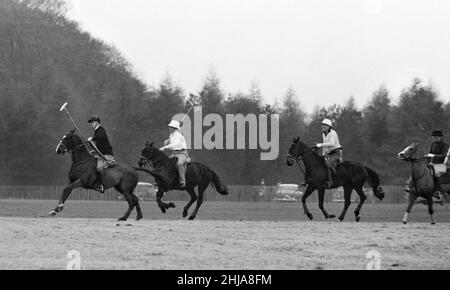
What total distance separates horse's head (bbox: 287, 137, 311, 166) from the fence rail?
152 ft

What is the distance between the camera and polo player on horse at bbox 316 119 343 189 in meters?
33.1

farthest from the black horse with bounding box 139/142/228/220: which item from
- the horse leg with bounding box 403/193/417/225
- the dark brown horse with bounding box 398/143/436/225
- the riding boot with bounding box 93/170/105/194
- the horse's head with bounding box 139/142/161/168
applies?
the dark brown horse with bounding box 398/143/436/225

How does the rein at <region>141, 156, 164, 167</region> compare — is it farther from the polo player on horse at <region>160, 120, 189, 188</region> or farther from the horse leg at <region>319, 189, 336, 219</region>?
the horse leg at <region>319, 189, 336, 219</region>

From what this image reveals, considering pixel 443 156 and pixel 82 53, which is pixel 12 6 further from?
pixel 443 156

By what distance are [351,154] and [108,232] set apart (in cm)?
8701

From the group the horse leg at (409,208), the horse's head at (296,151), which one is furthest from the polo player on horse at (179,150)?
the horse leg at (409,208)

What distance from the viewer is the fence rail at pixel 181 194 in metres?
79.1

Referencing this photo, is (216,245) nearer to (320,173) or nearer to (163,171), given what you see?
(163,171)

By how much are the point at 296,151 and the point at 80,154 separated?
7431 mm

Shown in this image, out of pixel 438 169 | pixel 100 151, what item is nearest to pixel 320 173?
pixel 438 169

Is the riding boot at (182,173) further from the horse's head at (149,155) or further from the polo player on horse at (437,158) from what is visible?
the polo player on horse at (437,158)

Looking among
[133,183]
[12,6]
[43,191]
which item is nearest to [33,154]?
[43,191]
